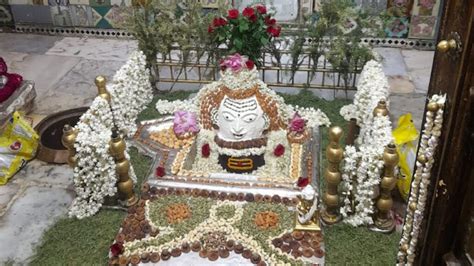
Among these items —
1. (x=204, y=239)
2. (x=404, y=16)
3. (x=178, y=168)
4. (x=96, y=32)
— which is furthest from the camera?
(x=96, y=32)

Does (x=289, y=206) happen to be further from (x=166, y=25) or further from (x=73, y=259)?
(x=166, y=25)

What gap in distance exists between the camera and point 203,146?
5355 millimetres

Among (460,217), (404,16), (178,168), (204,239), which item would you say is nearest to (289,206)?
(204,239)

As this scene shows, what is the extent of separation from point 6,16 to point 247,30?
228 inches

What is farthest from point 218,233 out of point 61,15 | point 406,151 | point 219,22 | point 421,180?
point 61,15

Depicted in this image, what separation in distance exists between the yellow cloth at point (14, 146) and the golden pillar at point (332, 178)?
11.0 feet

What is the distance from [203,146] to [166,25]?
1.87 m

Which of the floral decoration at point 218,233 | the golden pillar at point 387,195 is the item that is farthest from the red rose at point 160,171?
the golden pillar at point 387,195

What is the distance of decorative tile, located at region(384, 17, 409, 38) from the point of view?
827cm

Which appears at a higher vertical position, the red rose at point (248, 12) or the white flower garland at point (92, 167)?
the red rose at point (248, 12)

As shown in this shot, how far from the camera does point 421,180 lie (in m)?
2.40

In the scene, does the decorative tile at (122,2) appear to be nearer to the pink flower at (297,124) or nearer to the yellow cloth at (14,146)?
the yellow cloth at (14,146)

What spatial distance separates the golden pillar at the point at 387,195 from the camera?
4105 mm

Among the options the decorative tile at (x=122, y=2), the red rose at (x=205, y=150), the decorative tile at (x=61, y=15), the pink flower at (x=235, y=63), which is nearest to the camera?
the pink flower at (x=235, y=63)
